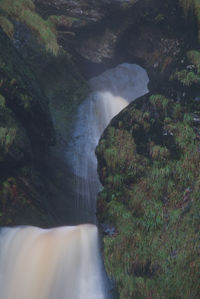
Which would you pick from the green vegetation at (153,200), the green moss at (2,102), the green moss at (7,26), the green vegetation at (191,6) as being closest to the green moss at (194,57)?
the green vegetation at (191,6)

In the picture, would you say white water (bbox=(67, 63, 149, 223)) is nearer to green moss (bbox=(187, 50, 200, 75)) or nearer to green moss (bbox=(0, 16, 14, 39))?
green moss (bbox=(0, 16, 14, 39))

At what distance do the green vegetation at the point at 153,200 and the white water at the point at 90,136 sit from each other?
3.38m

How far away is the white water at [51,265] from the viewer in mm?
4590

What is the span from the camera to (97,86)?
483 inches

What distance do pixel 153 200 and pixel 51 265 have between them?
7.31 feet

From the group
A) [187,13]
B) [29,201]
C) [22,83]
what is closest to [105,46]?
[187,13]

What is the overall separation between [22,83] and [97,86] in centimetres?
596

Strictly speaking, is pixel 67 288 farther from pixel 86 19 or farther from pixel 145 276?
pixel 86 19

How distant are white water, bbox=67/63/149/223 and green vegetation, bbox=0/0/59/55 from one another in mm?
2543

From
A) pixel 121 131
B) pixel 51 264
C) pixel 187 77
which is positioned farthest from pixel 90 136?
pixel 51 264

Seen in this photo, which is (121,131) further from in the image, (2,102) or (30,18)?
(30,18)

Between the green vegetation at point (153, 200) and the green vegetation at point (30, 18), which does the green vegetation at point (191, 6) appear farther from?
the green vegetation at point (30, 18)

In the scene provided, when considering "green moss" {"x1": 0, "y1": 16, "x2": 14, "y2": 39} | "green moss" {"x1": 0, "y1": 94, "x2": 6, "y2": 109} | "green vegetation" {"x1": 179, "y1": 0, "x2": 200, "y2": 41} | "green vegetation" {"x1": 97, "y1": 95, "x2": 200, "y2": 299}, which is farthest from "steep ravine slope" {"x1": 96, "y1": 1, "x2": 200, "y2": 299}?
"green moss" {"x1": 0, "y1": 16, "x2": 14, "y2": 39}

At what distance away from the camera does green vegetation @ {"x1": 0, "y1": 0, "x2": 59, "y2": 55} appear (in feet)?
29.3
